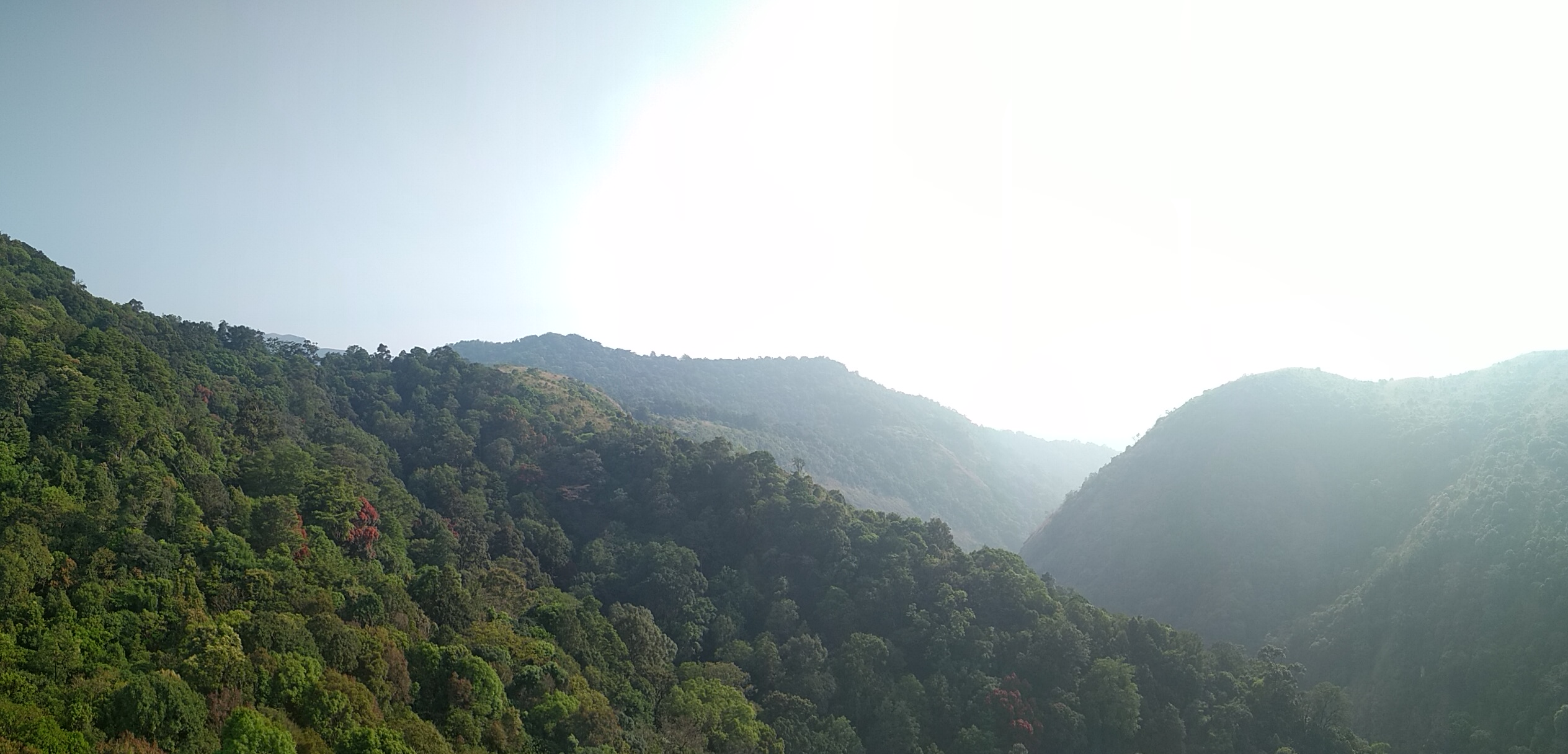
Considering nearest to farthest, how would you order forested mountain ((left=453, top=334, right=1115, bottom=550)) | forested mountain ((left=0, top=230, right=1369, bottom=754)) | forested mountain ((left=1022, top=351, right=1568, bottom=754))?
forested mountain ((left=0, top=230, right=1369, bottom=754)) < forested mountain ((left=1022, top=351, right=1568, bottom=754)) < forested mountain ((left=453, top=334, right=1115, bottom=550))

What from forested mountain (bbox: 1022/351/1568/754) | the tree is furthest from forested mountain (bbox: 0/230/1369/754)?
forested mountain (bbox: 1022/351/1568/754)

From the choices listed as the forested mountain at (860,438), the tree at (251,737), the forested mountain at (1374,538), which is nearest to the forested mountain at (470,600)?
the tree at (251,737)

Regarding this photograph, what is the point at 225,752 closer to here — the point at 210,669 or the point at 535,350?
the point at 210,669

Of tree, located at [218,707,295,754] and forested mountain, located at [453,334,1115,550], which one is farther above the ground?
forested mountain, located at [453,334,1115,550]

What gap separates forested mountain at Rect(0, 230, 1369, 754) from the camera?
23844mm

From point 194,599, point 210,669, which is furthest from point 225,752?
point 194,599

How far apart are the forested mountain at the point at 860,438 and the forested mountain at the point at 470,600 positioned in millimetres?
58469

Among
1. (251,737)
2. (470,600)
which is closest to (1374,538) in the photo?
(470,600)

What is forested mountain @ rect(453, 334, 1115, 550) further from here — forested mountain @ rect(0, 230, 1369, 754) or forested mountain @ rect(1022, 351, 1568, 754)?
forested mountain @ rect(0, 230, 1369, 754)

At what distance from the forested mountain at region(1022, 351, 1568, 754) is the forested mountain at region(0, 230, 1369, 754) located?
9.59 m

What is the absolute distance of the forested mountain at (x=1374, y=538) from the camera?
48219 millimetres

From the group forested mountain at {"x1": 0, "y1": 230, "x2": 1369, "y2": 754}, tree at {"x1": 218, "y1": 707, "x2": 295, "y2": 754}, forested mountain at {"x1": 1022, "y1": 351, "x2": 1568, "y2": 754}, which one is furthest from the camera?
forested mountain at {"x1": 1022, "y1": 351, "x2": 1568, "y2": 754}

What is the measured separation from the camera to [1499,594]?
51.1m

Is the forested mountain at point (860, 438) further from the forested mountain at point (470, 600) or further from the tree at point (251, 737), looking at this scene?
the tree at point (251, 737)
